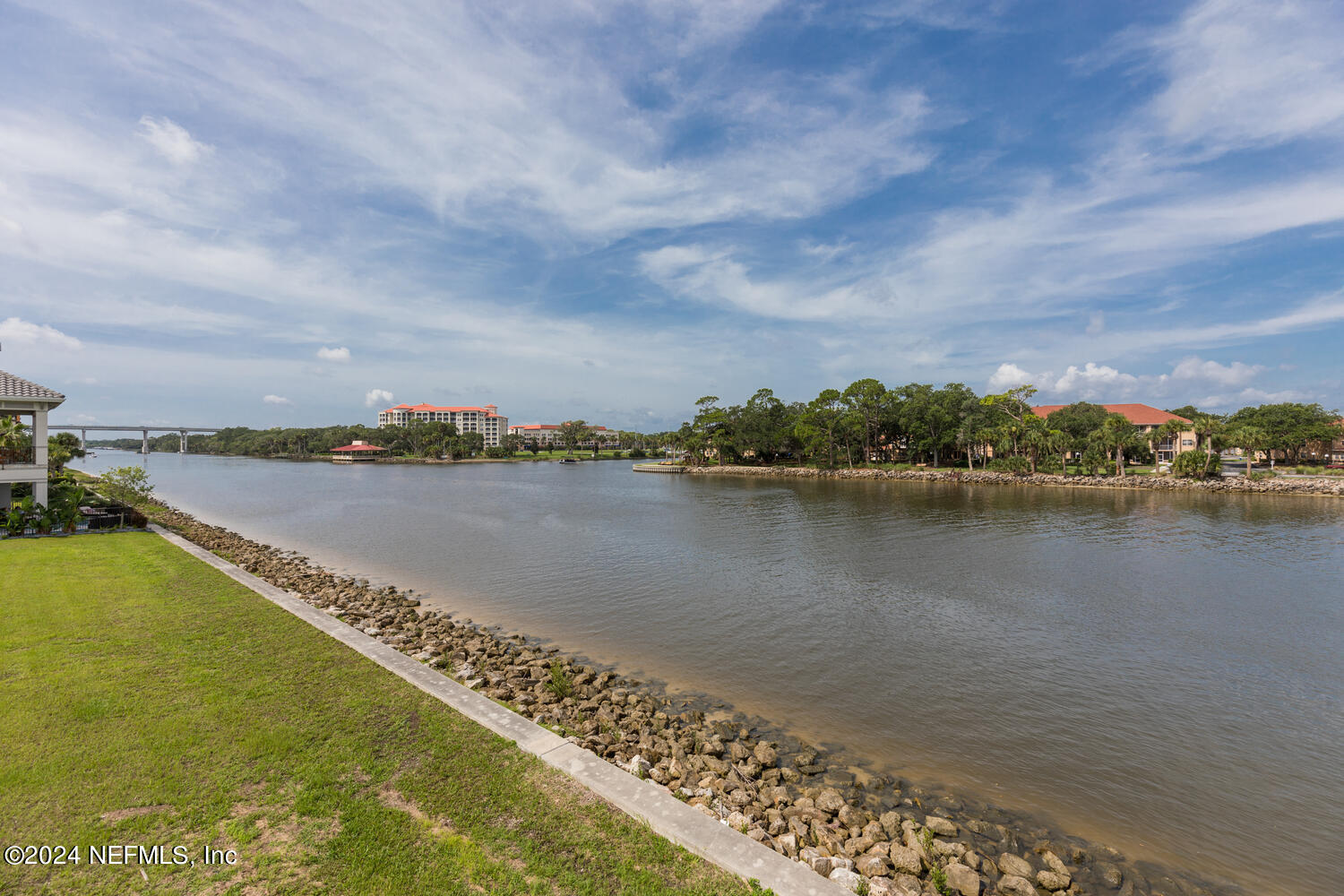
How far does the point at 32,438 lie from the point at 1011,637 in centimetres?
3152

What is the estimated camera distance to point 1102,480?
5156 centimetres

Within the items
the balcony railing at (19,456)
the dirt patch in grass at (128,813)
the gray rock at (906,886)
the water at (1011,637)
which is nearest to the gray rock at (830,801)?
the gray rock at (906,886)

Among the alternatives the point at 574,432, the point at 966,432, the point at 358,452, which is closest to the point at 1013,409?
the point at 966,432

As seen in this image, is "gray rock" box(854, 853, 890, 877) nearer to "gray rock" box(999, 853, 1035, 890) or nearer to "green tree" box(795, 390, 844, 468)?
"gray rock" box(999, 853, 1035, 890)

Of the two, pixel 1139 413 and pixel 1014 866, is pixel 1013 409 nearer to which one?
pixel 1139 413

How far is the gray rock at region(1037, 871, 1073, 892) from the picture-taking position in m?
5.66

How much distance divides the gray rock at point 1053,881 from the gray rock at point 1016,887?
0.21 m

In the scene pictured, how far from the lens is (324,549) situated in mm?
23469

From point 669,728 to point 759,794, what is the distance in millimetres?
2115

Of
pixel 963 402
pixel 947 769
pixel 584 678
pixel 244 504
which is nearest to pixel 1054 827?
pixel 947 769

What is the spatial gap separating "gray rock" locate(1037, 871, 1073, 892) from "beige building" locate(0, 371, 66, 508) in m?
28.7

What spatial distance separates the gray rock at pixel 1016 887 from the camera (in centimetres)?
544

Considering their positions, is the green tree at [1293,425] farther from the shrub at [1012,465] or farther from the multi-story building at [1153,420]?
the shrub at [1012,465]

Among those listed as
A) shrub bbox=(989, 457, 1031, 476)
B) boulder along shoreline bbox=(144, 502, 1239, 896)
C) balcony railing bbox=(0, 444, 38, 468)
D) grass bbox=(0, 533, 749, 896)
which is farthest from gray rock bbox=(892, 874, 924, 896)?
shrub bbox=(989, 457, 1031, 476)
